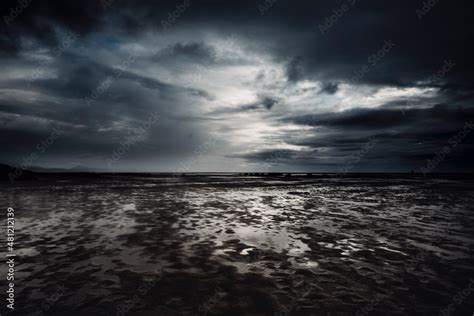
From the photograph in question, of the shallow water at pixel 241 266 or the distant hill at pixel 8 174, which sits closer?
the shallow water at pixel 241 266

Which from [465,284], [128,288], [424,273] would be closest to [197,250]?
[128,288]

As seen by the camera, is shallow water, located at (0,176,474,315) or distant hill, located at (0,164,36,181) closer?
shallow water, located at (0,176,474,315)

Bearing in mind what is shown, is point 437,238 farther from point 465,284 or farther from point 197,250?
point 197,250

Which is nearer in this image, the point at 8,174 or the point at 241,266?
the point at 241,266

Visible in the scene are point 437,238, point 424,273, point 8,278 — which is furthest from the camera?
point 437,238

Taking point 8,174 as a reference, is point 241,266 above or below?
below

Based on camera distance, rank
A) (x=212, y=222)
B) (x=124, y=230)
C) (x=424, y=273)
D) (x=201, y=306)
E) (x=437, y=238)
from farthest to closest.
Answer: (x=212, y=222) → (x=124, y=230) → (x=437, y=238) → (x=424, y=273) → (x=201, y=306)

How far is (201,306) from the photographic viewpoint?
4.96 m

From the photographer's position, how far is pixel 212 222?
43.0 ft

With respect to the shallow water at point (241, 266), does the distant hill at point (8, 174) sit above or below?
above

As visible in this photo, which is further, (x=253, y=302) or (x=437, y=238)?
(x=437, y=238)

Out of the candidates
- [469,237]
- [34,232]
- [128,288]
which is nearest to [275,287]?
[128,288]

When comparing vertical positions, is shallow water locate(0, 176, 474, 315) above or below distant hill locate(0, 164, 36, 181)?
below

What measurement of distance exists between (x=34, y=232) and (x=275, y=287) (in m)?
10.1
